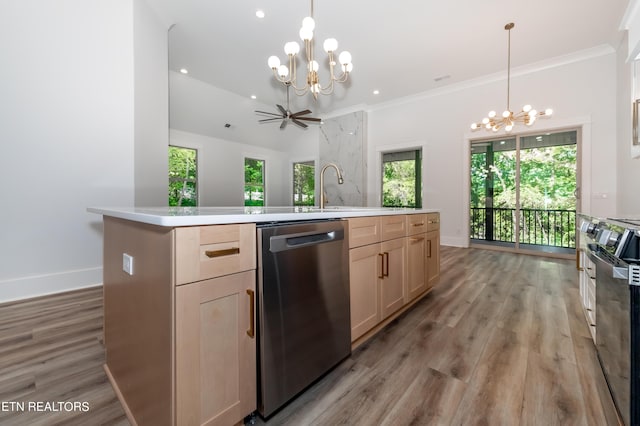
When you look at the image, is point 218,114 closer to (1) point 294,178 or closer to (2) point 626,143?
(1) point 294,178

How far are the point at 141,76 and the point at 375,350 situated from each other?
149 inches

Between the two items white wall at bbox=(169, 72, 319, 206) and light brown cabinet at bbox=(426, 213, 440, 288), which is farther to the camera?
white wall at bbox=(169, 72, 319, 206)

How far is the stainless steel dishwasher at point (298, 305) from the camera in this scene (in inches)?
41.4

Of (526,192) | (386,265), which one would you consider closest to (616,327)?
(386,265)

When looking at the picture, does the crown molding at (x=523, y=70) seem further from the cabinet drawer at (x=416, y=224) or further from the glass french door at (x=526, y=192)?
the cabinet drawer at (x=416, y=224)

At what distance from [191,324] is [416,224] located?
1.92 m

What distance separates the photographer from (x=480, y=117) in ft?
16.7

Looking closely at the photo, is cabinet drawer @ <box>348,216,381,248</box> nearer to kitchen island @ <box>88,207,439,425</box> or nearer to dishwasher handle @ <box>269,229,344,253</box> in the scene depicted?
dishwasher handle @ <box>269,229,344,253</box>

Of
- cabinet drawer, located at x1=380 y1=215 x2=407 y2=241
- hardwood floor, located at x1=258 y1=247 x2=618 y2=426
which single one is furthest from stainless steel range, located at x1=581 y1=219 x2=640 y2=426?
cabinet drawer, located at x1=380 y1=215 x2=407 y2=241

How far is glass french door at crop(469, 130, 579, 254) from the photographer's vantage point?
4539 millimetres

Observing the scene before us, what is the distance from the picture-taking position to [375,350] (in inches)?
65.4

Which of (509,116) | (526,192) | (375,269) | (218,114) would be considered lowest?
(375,269)

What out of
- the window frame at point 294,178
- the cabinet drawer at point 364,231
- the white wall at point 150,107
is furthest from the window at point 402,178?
the white wall at point 150,107

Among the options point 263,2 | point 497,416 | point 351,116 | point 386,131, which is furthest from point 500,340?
point 351,116
